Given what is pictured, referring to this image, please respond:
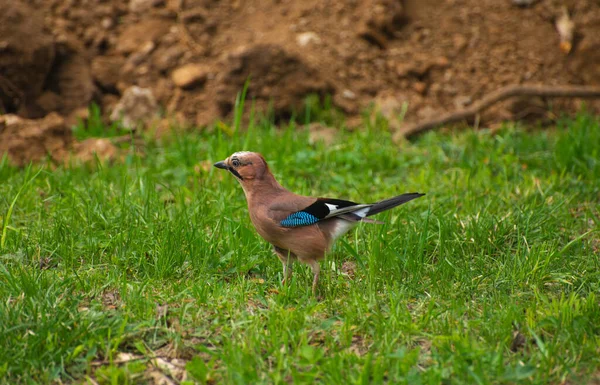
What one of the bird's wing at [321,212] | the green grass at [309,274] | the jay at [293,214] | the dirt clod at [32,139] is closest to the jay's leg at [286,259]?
the jay at [293,214]

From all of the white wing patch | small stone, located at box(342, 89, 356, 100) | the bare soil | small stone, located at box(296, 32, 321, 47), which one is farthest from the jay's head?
small stone, located at box(296, 32, 321, 47)

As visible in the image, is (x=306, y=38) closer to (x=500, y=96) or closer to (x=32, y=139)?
(x=500, y=96)

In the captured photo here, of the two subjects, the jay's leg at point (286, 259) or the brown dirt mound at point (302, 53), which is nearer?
the jay's leg at point (286, 259)

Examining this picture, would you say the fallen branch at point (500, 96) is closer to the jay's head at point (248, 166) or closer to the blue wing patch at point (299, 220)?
the jay's head at point (248, 166)

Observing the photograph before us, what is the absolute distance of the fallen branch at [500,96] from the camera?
7.59m

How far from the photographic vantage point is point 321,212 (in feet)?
15.0

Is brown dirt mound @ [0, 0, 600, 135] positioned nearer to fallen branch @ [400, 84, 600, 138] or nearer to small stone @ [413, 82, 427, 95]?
small stone @ [413, 82, 427, 95]

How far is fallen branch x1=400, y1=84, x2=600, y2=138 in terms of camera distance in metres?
7.59

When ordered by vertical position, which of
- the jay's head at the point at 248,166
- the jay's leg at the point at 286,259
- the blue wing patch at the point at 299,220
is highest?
the jay's head at the point at 248,166

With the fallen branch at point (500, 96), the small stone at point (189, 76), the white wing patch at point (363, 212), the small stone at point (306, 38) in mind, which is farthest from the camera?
the small stone at point (306, 38)

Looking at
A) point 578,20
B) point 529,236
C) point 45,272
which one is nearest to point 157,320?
point 45,272

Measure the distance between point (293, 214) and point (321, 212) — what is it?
0.56ft

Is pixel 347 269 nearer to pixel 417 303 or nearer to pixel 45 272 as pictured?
pixel 417 303

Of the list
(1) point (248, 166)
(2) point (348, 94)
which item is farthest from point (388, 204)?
(2) point (348, 94)
